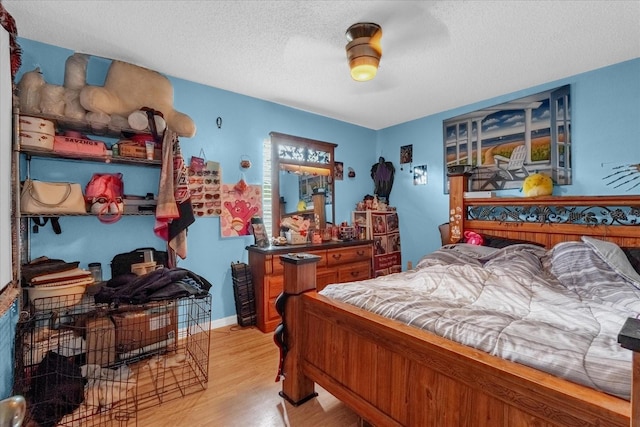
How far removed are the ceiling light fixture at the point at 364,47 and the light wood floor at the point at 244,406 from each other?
2.20 metres

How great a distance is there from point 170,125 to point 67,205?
102 centimetres

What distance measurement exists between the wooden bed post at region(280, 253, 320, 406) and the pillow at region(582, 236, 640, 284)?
6.71ft

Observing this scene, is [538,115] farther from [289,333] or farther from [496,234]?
[289,333]

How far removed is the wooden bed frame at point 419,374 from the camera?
33.5 inches

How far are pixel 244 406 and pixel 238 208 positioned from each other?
1.91 meters

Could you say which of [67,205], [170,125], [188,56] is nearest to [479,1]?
[188,56]

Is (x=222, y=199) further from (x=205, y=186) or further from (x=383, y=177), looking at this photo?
(x=383, y=177)

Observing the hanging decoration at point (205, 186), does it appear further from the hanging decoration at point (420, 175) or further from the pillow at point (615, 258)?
the pillow at point (615, 258)

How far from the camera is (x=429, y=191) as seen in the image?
3.96 metres

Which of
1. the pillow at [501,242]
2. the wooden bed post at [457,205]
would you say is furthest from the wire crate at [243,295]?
the pillow at [501,242]

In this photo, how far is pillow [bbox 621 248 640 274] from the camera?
211cm

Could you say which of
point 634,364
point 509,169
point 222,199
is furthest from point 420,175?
point 634,364

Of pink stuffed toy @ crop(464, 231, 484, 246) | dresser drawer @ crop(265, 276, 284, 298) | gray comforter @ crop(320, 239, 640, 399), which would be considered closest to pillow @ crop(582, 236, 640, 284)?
gray comforter @ crop(320, 239, 640, 399)

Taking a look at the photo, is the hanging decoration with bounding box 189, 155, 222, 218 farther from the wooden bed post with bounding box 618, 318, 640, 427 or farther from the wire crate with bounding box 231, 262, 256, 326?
the wooden bed post with bounding box 618, 318, 640, 427
